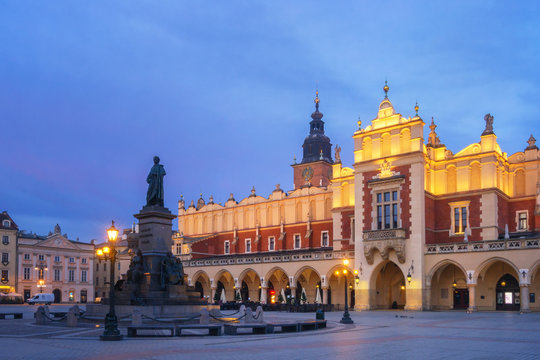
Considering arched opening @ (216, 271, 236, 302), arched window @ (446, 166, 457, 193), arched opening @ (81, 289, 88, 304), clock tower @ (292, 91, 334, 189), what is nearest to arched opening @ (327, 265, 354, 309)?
arched window @ (446, 166, 457, 193)

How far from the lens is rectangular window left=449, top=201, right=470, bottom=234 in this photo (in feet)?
162

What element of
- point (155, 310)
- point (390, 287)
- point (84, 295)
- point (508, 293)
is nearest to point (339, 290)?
point (390, 287)

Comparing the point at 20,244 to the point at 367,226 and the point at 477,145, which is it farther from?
the point at 477,145

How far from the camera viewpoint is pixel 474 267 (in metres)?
44.9

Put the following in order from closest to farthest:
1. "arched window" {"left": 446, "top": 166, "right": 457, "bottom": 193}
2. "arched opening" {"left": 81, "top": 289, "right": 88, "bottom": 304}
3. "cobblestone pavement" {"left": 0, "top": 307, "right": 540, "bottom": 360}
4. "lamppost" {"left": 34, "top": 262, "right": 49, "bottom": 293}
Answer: "cobblestone pavement" {"left": 0, "top": 307, "right": 540, "bottom": 360} → "arched window" {"left": 446, "top": 166, "right": 457, "bottom": 193} → "lamppost" {"left": 34, "top": 262, "right": 49, "bottom": 293} → "arched opening" {"left": 81, "top": 289, "right": 88, "bottom": 304}

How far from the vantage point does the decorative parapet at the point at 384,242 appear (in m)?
48.0

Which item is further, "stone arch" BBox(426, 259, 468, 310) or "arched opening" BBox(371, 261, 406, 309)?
"arched opening" BBox(371, 261, 406, 309)

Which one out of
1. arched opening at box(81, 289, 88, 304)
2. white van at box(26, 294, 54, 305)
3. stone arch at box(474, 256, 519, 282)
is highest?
stone arch at box(474, 256, 519, 282)

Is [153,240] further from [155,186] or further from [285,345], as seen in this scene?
[285,345]

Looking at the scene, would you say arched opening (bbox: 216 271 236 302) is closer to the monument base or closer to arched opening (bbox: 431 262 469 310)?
arched opening (bbox: 431 262 469 310)

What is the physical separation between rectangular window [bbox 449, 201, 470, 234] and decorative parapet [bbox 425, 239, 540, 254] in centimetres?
359

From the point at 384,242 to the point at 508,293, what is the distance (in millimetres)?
→ 10919

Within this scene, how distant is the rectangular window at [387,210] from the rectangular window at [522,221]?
10846mm

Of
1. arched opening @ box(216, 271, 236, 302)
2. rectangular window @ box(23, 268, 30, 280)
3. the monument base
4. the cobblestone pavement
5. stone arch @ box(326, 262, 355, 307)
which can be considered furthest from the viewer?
rectangular window @ box(23, 268, 30, 280)
